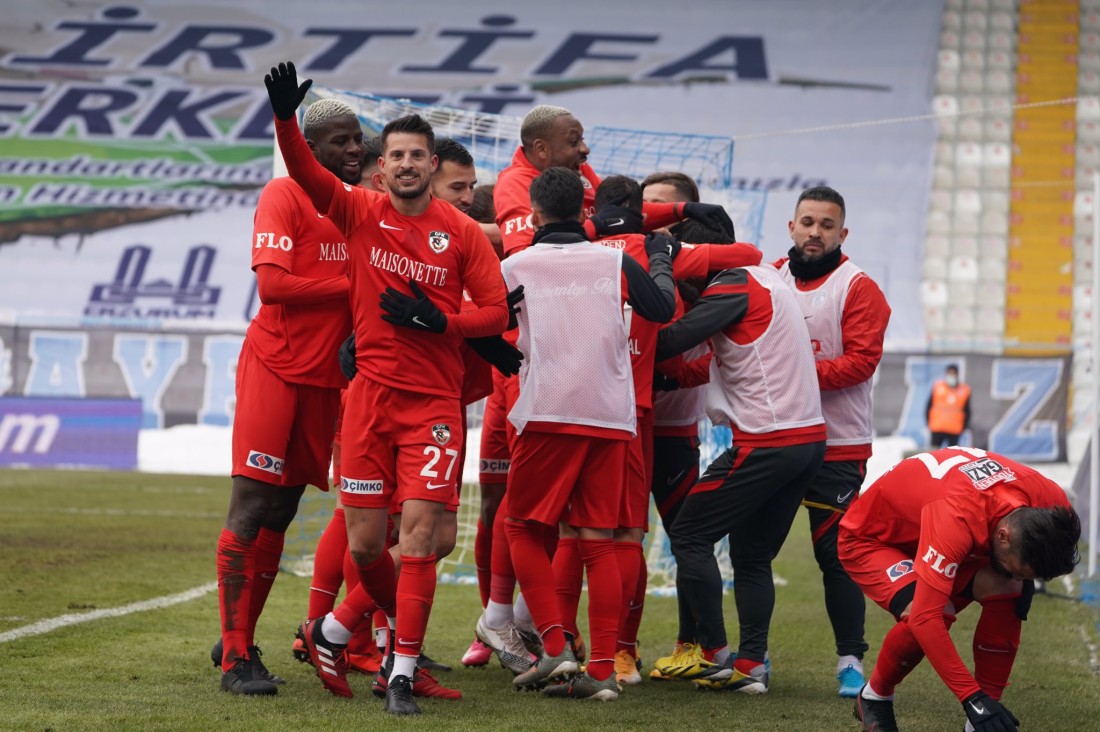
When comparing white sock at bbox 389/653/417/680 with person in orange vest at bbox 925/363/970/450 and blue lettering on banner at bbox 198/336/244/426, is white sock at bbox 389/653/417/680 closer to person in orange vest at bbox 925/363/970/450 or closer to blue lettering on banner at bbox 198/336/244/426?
person in orange vest at bbox 925/363/970/450

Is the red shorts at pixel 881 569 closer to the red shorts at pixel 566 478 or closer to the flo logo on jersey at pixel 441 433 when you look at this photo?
the red shorts at pixel 566 478

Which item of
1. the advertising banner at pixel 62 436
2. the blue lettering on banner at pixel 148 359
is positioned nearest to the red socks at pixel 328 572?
the advertising banner at pixel 62 436

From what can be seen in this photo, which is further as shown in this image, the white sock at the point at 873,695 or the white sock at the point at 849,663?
the white sock at the point at 849,663


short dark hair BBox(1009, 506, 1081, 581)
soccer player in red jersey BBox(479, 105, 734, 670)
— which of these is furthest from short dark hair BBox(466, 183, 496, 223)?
short dark hair BBox(1009, 506, 1081, 581)

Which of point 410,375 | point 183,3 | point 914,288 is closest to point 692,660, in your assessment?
point 410,375

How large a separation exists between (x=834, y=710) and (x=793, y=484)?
36.8 inches

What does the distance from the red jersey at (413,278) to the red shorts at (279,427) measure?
1.17 feet

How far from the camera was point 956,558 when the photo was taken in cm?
404

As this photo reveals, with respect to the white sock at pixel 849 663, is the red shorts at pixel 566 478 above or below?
above

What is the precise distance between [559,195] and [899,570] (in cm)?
182

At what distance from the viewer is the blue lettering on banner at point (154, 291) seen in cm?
2341

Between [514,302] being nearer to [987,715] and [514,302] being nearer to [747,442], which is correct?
[747,442]

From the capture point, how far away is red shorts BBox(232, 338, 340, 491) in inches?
192

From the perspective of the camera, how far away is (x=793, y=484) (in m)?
5.45
